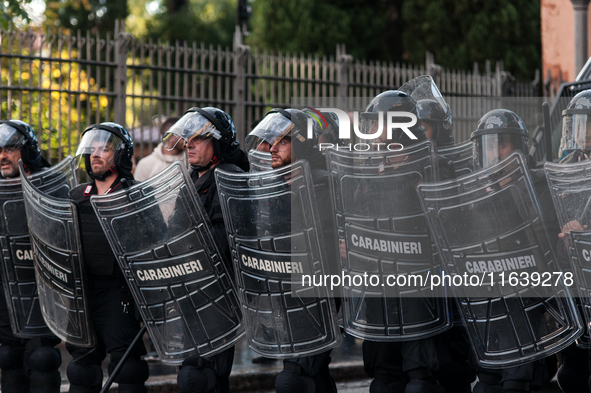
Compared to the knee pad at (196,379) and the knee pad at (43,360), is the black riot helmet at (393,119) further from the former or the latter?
the knee pad at (43,360)

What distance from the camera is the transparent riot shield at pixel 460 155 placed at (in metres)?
4.14

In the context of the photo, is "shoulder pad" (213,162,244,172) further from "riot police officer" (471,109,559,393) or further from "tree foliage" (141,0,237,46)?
"tree foliage" (141,0,237,46)

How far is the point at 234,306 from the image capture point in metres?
3.69

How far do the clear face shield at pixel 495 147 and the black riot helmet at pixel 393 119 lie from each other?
0.34 metres

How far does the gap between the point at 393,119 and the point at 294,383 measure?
1.41 m

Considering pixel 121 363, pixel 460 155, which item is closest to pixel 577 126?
pixel 460 155

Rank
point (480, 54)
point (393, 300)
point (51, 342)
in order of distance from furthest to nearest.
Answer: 1. point (480, 54)
2. point (51, 342)
3. point (393, 300)

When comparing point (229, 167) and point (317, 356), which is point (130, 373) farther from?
point (229, 167)

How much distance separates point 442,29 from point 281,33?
3844mm

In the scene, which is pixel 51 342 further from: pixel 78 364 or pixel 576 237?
pixel 576 237

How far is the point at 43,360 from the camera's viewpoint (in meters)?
4.21

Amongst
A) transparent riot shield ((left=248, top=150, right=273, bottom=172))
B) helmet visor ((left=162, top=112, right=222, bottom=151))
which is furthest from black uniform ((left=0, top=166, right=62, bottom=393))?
transparent riot shield ((left=248, top=150, right=273, bottom=172))

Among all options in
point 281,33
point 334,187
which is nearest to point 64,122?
point 334,187

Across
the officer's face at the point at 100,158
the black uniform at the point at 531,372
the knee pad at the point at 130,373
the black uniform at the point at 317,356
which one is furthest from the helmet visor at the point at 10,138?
the black uniform at the point at 531,372
